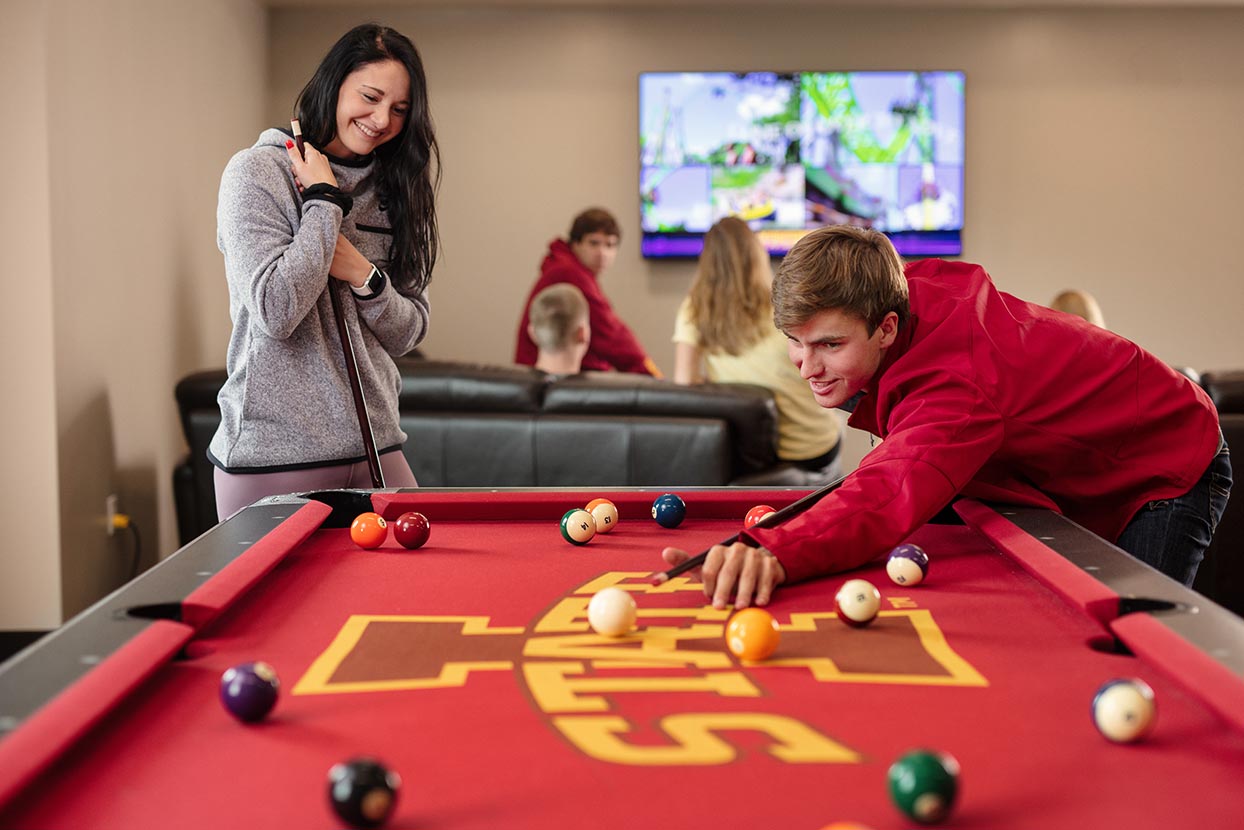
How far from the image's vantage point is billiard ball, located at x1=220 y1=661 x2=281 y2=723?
107 cm

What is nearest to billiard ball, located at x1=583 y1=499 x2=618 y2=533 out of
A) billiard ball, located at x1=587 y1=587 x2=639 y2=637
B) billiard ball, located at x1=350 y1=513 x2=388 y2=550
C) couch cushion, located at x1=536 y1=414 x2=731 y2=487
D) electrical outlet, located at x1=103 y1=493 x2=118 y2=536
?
billiard ball, located at x1=350 y1=513 x2=388 y2=550

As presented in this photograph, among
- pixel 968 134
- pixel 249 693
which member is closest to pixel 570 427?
pixel 249 693

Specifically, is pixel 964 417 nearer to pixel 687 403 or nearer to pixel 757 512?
pixel 757 512

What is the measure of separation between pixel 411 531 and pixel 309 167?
790 mm

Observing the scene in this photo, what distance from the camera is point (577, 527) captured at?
1864 millimetres

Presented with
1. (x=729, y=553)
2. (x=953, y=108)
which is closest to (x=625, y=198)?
(x=953, y=108)

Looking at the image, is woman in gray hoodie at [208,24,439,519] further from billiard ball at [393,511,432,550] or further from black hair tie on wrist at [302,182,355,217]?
billiard ball at [393,511,432,550]

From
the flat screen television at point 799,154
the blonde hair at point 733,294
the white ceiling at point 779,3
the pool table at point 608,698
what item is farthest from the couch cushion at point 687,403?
the white ceiling at point 779,3

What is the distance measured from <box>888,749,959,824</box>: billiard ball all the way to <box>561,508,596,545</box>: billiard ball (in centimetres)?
103

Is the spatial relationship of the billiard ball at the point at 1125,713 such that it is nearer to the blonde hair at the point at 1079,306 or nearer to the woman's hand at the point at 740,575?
the woman's hand at the point at 740,575

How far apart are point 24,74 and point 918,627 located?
3.18 metres

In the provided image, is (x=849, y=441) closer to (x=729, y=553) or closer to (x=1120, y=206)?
(x=1120, y=206)

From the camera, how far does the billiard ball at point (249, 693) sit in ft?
3.52

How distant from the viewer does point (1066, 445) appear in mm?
1915
